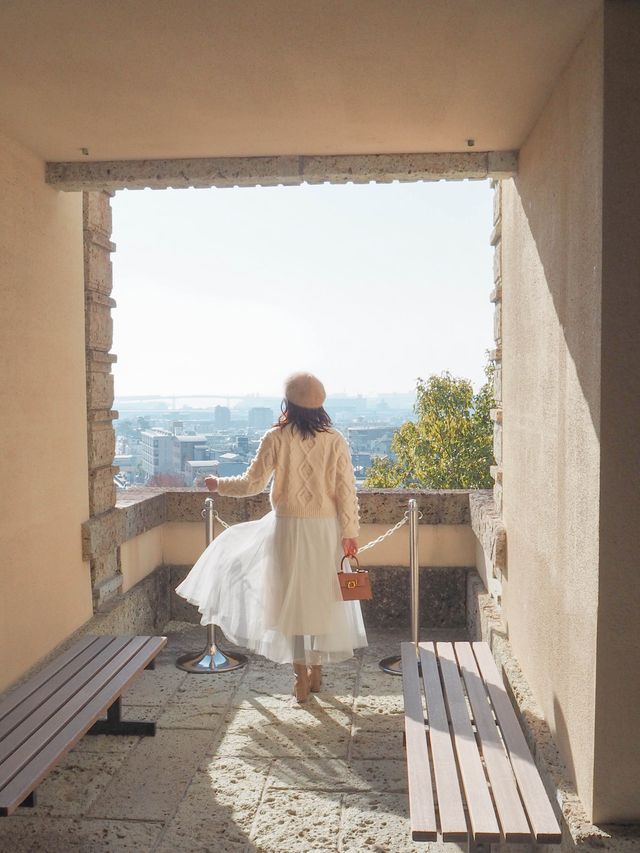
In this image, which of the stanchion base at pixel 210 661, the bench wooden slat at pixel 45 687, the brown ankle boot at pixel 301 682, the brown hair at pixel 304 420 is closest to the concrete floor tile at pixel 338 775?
the brown ankle boot at pixel 301 682

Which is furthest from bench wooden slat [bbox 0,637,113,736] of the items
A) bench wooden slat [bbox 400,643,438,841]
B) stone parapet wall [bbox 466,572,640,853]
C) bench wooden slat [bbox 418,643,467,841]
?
stone parapet wall [bbox 466,572,640,853]

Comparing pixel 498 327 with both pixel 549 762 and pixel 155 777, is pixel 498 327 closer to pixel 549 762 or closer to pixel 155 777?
pixel 549 762

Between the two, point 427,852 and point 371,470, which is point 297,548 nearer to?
point 427,852

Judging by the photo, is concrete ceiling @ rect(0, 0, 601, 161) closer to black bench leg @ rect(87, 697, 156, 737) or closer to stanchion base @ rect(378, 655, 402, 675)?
black bench leg @ rect(87, 697, 156, 737)

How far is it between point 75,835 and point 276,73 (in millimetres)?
3413

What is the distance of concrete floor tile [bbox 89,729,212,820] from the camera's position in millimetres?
3959

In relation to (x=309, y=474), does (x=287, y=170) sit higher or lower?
higher

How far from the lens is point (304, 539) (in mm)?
5270

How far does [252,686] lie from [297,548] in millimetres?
1062

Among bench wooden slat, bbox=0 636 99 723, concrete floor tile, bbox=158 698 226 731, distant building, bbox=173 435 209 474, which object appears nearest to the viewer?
bench wooden slat, bbox=0 636 99 723

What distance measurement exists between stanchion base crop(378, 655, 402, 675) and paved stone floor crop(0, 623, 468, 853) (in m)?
0.09

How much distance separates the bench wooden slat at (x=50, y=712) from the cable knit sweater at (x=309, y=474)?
4.31ft

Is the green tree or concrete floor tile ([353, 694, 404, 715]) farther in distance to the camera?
the green tree

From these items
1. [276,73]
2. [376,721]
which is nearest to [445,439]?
[376,721]
